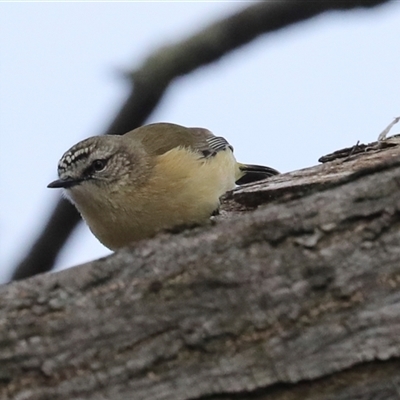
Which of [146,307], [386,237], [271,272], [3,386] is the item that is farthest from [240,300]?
[3,386]

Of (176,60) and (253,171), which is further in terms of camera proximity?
(253,171)

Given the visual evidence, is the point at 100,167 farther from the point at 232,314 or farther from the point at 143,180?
the point at 232,314

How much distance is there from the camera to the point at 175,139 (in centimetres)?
631

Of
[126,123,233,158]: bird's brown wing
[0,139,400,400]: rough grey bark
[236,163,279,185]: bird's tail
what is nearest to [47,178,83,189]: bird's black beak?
[126,123,233,158]: bird's brown wing

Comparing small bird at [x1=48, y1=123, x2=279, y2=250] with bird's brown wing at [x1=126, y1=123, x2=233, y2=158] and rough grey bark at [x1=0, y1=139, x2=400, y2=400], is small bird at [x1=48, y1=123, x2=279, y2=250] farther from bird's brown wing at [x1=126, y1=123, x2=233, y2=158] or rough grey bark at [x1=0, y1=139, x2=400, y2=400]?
rough grey bark at [x1=0, y1=139, x2=400, y2=400]

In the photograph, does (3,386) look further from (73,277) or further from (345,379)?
(345,379)

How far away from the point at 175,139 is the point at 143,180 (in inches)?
36.2

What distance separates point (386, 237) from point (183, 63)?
253 cm

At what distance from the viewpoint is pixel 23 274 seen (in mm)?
5160

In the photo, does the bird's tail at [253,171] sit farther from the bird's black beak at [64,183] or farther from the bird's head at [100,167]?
the bird's black beak at [64,183]

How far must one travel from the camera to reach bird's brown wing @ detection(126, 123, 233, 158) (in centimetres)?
617

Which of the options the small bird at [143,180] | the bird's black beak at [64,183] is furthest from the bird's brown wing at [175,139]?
the bird's black beak at [64,183]

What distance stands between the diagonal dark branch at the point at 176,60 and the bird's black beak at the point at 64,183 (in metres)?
0.26

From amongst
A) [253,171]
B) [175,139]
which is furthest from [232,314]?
[253,171]
